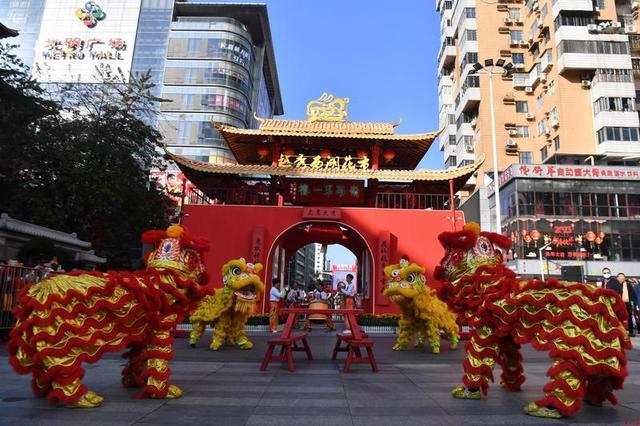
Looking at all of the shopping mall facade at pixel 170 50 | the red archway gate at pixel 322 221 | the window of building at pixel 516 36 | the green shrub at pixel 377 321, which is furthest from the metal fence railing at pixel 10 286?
the window of building at pixel 516 36

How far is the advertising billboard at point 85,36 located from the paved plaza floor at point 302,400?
141ft

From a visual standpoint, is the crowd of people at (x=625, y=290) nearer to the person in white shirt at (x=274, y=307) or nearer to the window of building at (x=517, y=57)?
the person in white shirt at (x=274, y=307)

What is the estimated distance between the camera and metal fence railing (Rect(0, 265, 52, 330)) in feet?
26.3

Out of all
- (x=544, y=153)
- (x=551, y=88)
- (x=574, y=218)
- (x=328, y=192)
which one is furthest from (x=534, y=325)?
(x=551, y=88)

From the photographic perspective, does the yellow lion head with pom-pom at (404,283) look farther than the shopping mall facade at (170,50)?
No

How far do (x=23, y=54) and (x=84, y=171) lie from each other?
4041cm

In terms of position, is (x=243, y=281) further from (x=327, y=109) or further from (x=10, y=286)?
(x=327, y=109)

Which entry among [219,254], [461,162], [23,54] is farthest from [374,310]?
[23,54]

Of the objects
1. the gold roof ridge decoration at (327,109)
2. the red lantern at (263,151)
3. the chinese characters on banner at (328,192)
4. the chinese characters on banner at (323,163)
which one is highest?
the gold roof ridge decoration at (327,109)

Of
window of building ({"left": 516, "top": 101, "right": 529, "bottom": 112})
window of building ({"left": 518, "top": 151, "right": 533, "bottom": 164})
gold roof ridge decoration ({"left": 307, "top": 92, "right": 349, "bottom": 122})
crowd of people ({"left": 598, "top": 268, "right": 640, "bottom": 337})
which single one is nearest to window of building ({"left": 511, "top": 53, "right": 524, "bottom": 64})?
window of building ({"left": 516, "top": 101, "right": 529, "bottom": 112})

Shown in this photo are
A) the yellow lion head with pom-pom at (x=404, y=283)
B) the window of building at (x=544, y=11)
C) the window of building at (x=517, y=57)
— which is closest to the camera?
the yellow lion head with pom-pom at (x=404, y=283)

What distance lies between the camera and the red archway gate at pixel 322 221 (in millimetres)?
12859

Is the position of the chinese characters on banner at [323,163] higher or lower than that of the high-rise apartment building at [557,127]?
lower

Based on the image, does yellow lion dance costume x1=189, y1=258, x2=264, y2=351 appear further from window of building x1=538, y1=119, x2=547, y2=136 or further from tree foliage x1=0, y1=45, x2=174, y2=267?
window of building x1=538, y1=119, x2=547, y2=136
